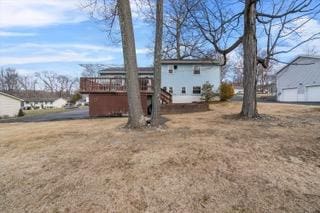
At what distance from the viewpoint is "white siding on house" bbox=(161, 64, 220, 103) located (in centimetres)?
3391

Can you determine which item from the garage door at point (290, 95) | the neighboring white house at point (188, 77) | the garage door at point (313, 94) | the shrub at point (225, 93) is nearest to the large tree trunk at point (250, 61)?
the shrub at point (225, 93)

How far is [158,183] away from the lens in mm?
5574

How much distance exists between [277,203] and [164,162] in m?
2.49

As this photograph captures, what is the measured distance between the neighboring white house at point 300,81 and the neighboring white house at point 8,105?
111ft

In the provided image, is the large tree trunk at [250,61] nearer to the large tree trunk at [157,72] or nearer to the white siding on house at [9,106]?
the large tree trunk at [157,72]

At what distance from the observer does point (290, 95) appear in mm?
38188

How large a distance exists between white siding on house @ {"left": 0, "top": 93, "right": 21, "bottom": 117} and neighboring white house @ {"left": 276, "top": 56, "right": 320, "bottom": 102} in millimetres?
33872

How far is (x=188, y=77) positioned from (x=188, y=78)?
11 cm

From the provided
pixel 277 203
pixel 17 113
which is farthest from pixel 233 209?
pixel 17 113

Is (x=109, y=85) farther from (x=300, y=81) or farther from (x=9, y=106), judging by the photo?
(x=9, y=106)

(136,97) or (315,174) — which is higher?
(136,97)

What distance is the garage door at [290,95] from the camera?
121 ft

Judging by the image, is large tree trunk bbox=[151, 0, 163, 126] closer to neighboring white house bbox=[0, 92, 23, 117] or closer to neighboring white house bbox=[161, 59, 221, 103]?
neighboring white house bbox=[161, 59, 221, 103]

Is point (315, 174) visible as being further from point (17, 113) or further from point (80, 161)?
point (17, 113)
